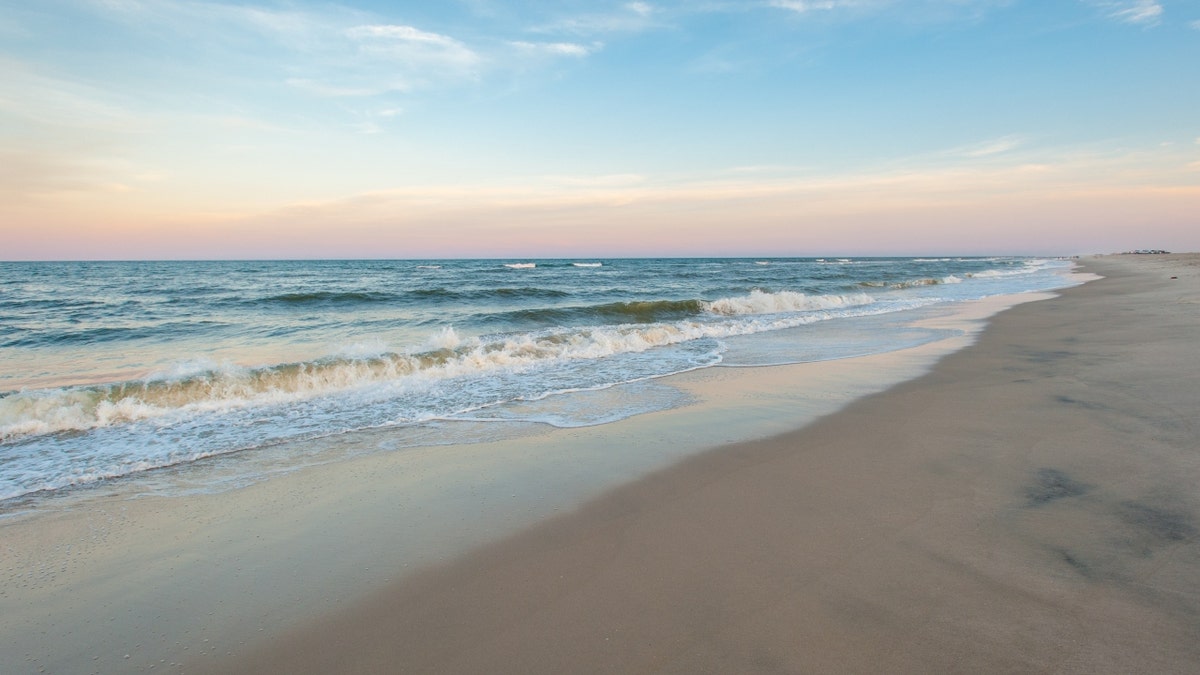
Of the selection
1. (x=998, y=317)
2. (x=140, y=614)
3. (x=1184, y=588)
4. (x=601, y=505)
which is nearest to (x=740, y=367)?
(x=601, y=505)

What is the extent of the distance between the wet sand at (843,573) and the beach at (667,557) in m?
0.02

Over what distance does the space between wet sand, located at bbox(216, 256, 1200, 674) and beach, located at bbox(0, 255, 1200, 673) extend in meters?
0.02

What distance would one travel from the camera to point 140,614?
117 inches

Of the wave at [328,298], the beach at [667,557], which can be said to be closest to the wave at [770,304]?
the wave at [328,298]

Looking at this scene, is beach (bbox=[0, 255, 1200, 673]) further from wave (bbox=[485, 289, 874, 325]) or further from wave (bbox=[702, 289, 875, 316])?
wave (bbox=[702, 289, 875, 316])

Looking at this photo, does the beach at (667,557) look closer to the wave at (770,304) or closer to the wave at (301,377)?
the wave at (301,377)

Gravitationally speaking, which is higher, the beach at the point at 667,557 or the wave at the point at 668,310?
the wave at the point at 668,310

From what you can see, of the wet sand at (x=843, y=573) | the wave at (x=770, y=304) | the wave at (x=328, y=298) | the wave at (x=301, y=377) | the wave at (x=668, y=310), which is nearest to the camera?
the wet sand at (x=843, y=573)

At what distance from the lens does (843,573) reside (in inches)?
120

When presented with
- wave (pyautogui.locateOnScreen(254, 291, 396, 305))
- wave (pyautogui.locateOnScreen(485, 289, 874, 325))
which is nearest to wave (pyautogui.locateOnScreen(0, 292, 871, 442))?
wave (pyautogui.locateOnScreen(485, 289, 874, 325))

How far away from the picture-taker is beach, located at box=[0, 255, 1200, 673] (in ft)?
8.33

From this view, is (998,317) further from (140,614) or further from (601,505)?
(140,614)

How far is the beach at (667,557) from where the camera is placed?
8.33ft

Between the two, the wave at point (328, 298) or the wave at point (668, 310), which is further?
the wave at point (328, 298)
